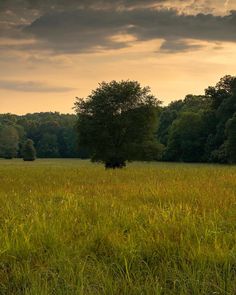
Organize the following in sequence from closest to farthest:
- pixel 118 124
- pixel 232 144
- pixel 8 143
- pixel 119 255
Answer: pixel 119 255 < pixel 118 124 < pixel 232 144 < pixel 8 143

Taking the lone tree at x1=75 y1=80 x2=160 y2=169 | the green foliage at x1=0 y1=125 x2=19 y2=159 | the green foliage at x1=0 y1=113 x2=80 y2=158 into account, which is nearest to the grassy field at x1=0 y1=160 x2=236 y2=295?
the lone tree at x1=75 y1=80 x2=160 y2=169

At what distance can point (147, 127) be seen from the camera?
51.3m

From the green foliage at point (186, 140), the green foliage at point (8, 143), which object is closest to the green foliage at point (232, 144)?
the green foliage at point (186, 140)

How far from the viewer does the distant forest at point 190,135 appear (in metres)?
72.1

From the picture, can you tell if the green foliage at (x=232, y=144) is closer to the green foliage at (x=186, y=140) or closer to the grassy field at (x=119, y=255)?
the green foliage at (x=186, y=140)

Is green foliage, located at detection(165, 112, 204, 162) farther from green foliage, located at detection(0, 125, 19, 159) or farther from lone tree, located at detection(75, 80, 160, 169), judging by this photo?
green foliage, located at detection(0, 125, 19, 159)

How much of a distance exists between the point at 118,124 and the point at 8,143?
84.5m

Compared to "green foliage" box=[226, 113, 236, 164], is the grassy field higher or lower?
lower

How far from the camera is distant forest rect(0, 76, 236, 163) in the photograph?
236 ft

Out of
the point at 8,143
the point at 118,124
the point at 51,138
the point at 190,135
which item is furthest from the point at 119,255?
the point at 51,138

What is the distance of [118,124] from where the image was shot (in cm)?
5006

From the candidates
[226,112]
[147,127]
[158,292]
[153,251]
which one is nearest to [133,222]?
[153,251]

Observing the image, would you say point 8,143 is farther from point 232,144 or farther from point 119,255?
point 119,255

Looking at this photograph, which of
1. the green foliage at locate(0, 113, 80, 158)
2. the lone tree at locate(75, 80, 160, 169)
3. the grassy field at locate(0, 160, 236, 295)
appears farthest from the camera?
the green foliage at locate(0, 113, 80, 158)
